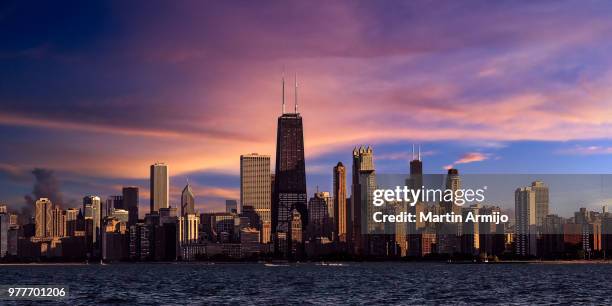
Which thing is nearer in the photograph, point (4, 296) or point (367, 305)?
point (367, 305)

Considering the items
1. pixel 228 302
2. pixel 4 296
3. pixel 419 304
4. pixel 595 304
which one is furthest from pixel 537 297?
pixel 4 296

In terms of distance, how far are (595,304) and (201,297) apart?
47317mm

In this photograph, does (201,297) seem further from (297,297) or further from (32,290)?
(32,290)

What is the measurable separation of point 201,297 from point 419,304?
96.1 ft

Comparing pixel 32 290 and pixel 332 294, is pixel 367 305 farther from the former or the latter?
pixel 32 290

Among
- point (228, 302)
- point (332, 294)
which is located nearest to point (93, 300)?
point (228, 302)

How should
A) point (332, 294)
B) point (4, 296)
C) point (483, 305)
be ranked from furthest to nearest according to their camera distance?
1. point (332, 294)
2. point (4, 296)
3. point (483, 305)

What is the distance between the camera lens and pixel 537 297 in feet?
395

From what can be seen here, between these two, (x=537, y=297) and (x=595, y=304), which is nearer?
(x=595, y=304)

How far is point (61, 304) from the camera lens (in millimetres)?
108125

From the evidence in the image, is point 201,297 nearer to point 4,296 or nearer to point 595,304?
point 4,296

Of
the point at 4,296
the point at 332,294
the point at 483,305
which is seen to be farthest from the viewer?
the point at 332,294

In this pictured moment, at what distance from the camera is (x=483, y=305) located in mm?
105750

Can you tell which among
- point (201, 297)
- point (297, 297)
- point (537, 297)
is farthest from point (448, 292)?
point (201, 297)
